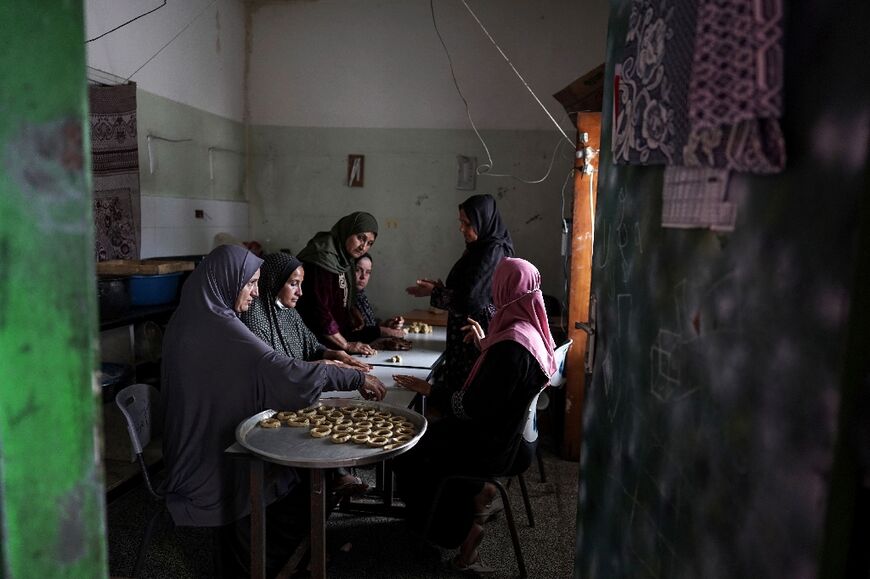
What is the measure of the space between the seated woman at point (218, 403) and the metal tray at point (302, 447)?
15cm

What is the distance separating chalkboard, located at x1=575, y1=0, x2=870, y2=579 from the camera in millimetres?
734

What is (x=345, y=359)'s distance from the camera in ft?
11.4

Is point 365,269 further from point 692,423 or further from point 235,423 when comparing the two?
point 692,423

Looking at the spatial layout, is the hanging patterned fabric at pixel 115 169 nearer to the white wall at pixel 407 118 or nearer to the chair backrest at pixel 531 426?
the white wall at pixel 407 118

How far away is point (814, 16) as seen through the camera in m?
0.78

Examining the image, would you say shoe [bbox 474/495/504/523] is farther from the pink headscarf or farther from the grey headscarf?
the grey headscarf

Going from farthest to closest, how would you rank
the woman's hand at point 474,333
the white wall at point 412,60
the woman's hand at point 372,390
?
the white wall at point 412,60
the woman's hand at point 474,333
the woman's hand at point 372,390

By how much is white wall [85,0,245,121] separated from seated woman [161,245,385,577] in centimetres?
229

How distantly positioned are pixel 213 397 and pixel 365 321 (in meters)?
2.22

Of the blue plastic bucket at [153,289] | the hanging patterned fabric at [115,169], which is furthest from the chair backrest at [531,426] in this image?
the hanging patterned fabric at [115,169]

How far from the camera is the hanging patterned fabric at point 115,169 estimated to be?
12.6 feet

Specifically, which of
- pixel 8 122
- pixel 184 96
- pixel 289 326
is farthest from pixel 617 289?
pixel 184 96

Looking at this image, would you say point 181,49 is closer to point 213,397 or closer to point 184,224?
point 184,224

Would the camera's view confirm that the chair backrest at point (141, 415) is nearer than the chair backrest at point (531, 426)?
Yes
